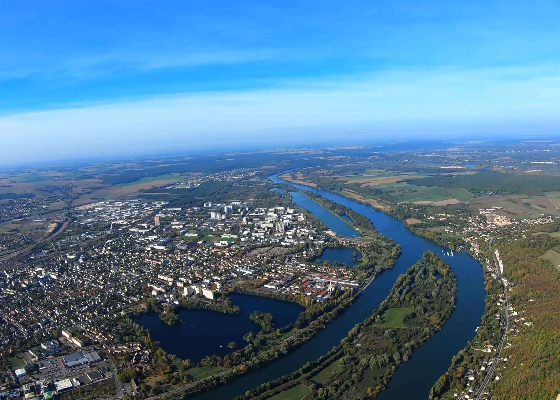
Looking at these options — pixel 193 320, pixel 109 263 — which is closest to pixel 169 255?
pixel 109 263

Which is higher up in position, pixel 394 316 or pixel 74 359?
pixel 394 316

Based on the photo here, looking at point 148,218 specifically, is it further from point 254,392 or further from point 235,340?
point 254,392

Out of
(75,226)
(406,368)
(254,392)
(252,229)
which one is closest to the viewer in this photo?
(254,392)

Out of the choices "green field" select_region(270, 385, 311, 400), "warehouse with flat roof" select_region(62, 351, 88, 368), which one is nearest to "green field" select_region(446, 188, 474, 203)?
"green field" select_region(270, 385, 311, 400)

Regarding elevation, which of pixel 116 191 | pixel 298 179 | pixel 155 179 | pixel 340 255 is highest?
pixel 155 179

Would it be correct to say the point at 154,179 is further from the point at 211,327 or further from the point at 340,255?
the point at 211,327

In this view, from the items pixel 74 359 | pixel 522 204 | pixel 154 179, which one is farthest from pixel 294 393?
pixel 154 179
